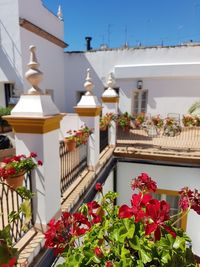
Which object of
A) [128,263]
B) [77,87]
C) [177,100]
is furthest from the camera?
[77,87]

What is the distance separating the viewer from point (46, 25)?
36.7 ft

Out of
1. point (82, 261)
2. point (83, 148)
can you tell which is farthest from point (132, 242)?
point (83, 148)

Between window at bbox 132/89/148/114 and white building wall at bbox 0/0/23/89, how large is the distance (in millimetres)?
6762

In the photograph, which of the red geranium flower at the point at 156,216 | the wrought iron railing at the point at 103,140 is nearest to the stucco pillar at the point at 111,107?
the wrought iron railing at the point at 103,140

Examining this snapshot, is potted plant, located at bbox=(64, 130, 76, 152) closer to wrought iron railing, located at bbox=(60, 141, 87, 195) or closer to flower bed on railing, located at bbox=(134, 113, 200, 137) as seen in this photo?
wrought iron railing, located at bbox=(60, 141, 87, 195)

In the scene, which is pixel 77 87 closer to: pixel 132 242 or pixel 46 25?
pixel 46 25

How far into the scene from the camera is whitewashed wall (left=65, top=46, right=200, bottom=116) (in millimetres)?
11719

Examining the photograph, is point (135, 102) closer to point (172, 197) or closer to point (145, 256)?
point (172, 197)

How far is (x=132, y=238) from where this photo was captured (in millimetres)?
1653

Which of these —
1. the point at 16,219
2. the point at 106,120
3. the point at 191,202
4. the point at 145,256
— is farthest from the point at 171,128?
the point at 145,256

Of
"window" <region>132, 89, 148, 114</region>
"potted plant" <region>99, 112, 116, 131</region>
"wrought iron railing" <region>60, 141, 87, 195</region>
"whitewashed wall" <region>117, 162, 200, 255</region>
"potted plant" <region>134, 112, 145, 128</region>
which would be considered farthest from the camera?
"window" <region>132, 89, 148, 114</region>

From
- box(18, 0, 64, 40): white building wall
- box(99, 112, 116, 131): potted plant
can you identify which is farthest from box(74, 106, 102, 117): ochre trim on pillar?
box(18, 0, 64, 40): white building wall

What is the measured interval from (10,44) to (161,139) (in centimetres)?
802

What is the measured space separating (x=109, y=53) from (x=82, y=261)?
12820 mm
